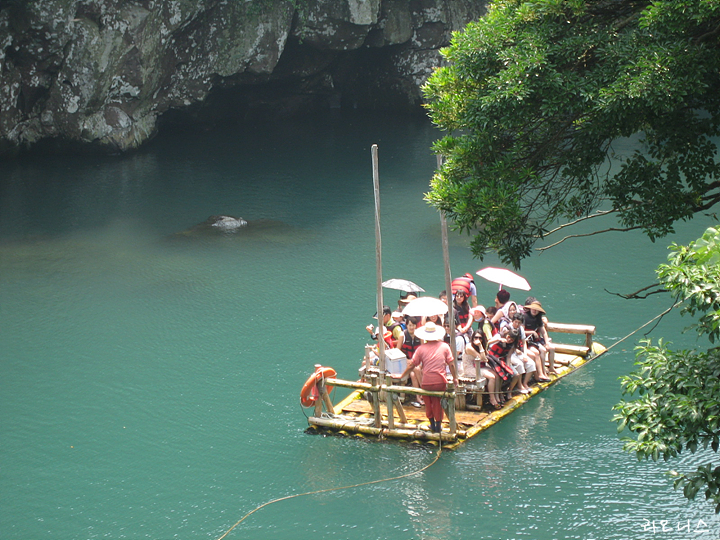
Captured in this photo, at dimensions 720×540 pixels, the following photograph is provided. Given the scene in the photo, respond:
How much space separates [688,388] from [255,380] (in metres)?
8.82

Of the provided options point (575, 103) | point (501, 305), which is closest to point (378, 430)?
point (501, 305)

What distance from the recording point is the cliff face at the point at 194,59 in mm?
27547

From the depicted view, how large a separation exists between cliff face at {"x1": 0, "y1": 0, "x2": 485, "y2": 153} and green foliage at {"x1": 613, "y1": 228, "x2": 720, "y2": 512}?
84.7ft

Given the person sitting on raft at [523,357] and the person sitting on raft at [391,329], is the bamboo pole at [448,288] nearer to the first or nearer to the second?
the person sitting on raft at [391,329]

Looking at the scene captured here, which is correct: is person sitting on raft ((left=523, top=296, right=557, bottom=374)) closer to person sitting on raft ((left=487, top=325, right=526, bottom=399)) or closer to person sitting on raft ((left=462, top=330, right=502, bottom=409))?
person sitting on raft ((left=487, top=325, right=526, bottom=399))

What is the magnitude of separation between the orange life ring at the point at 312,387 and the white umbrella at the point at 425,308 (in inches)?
55.9

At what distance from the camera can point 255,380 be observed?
12.9 meters

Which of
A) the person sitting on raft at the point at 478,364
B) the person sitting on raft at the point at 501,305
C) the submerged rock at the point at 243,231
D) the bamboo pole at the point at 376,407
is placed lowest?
the bamboo pole at the point at 376,407

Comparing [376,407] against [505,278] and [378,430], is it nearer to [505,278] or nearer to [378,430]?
[378,430]

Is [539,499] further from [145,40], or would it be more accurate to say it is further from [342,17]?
[342,17]

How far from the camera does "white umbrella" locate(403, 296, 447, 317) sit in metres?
10.9

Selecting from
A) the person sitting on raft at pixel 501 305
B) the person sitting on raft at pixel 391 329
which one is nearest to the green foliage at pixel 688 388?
the person sitting on raft at pixel 391 329

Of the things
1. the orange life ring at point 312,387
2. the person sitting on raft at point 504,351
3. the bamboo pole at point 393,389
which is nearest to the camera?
the bamboo pole at point 393,389

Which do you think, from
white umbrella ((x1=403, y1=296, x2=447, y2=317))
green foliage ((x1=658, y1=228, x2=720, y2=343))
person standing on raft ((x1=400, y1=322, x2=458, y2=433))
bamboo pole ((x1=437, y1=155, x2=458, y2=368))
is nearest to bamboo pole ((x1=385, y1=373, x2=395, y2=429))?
person standing on raft ((x1=400, y1=322, x2=458, y2=433))
